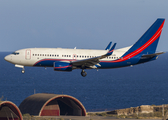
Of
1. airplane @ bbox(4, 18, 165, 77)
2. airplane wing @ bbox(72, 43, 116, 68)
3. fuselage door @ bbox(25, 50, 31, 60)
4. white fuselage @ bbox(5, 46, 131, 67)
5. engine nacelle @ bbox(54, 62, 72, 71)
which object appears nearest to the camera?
airplane wing @ bbox(72, 43, 116, 68)

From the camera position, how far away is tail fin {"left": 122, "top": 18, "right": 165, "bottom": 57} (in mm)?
72438

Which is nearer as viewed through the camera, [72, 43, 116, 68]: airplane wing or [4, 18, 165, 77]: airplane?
[72, 43, 116, 68]: airplane wing

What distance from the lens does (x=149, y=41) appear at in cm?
7412

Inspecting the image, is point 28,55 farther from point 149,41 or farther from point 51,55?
point 149,41

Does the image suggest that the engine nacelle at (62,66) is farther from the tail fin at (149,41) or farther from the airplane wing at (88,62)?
the tail fin at (149,41)

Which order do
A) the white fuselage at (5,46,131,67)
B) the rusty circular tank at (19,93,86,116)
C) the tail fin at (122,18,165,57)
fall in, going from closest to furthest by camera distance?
1. the white fuselage at (5,46,131,67)
2. the tail fin at (122,18,165,57)
3. the rusty circular tank at (19,93,86,116)

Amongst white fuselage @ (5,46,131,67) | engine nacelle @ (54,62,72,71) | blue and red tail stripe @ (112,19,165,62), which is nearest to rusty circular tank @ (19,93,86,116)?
white fuselage @ (5,46,131,67)

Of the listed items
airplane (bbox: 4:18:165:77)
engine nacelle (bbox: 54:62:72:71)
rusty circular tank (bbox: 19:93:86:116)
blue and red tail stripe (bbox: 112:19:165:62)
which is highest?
blue and red tail stripe (bbox: 112:19:165:62)

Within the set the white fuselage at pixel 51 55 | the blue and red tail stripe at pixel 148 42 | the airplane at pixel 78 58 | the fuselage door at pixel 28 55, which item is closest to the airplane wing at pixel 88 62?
the airplane at pixel 78 58

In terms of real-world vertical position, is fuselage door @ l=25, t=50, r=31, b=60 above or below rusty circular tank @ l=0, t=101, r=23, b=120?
above

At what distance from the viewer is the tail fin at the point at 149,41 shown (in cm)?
7244

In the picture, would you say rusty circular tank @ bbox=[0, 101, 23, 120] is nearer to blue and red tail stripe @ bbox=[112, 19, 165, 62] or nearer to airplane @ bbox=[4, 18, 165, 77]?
airplane @ bbox=[4, 18, 165, 77]

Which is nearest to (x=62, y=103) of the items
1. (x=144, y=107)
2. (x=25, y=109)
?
(x=25, y=109)

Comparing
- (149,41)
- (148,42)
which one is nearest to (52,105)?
(148,42)
